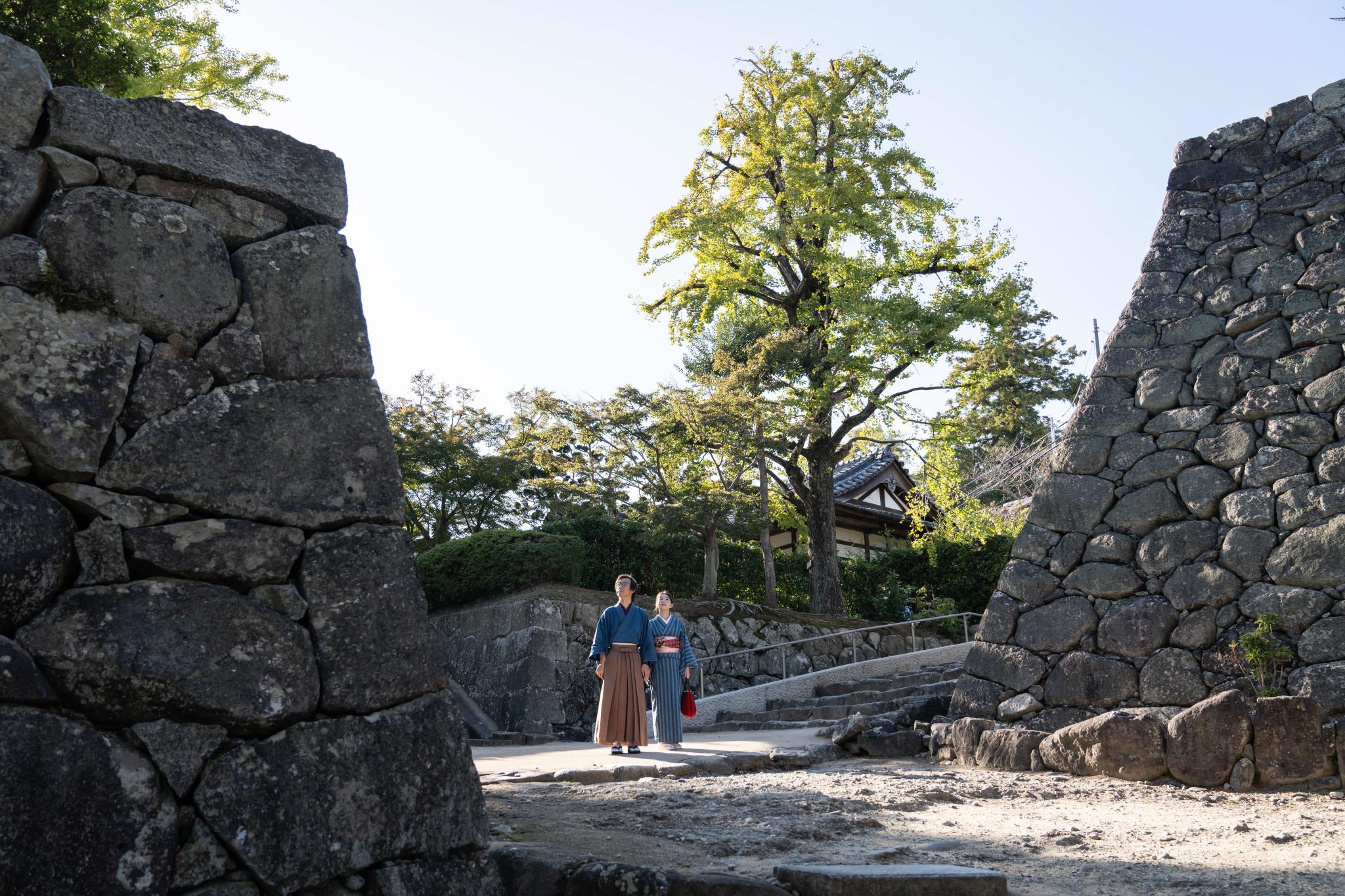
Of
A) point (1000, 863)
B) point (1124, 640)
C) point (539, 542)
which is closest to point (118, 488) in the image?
point (1000, 863)

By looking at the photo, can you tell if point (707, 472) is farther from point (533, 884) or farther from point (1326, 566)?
point (533, 884)

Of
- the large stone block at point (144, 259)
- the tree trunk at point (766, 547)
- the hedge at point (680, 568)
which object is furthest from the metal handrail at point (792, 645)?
the large stone block at point (144, 259)

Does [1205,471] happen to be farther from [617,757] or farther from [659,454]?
[659,454]

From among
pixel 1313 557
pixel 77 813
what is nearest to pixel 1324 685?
pixel 1313 557

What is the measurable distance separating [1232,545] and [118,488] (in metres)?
7.62

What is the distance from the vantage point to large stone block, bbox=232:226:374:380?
3751 millimetres

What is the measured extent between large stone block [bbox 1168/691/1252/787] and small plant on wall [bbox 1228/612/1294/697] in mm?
670

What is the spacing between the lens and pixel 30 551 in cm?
307

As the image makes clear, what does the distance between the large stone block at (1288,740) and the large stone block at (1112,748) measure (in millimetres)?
581

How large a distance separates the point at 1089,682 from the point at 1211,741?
1.47m

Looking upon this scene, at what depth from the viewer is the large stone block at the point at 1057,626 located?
8.35 metres

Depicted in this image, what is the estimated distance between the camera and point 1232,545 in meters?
7.88

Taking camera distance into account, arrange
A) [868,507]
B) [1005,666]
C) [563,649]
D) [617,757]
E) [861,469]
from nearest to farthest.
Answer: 1. [1005,666]
2. [617,757]
3. [563,649]
4. [868,507]
5. [861,469]

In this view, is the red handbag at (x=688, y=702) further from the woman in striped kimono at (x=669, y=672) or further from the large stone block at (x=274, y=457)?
the large stone block at (x=274, y=457)
